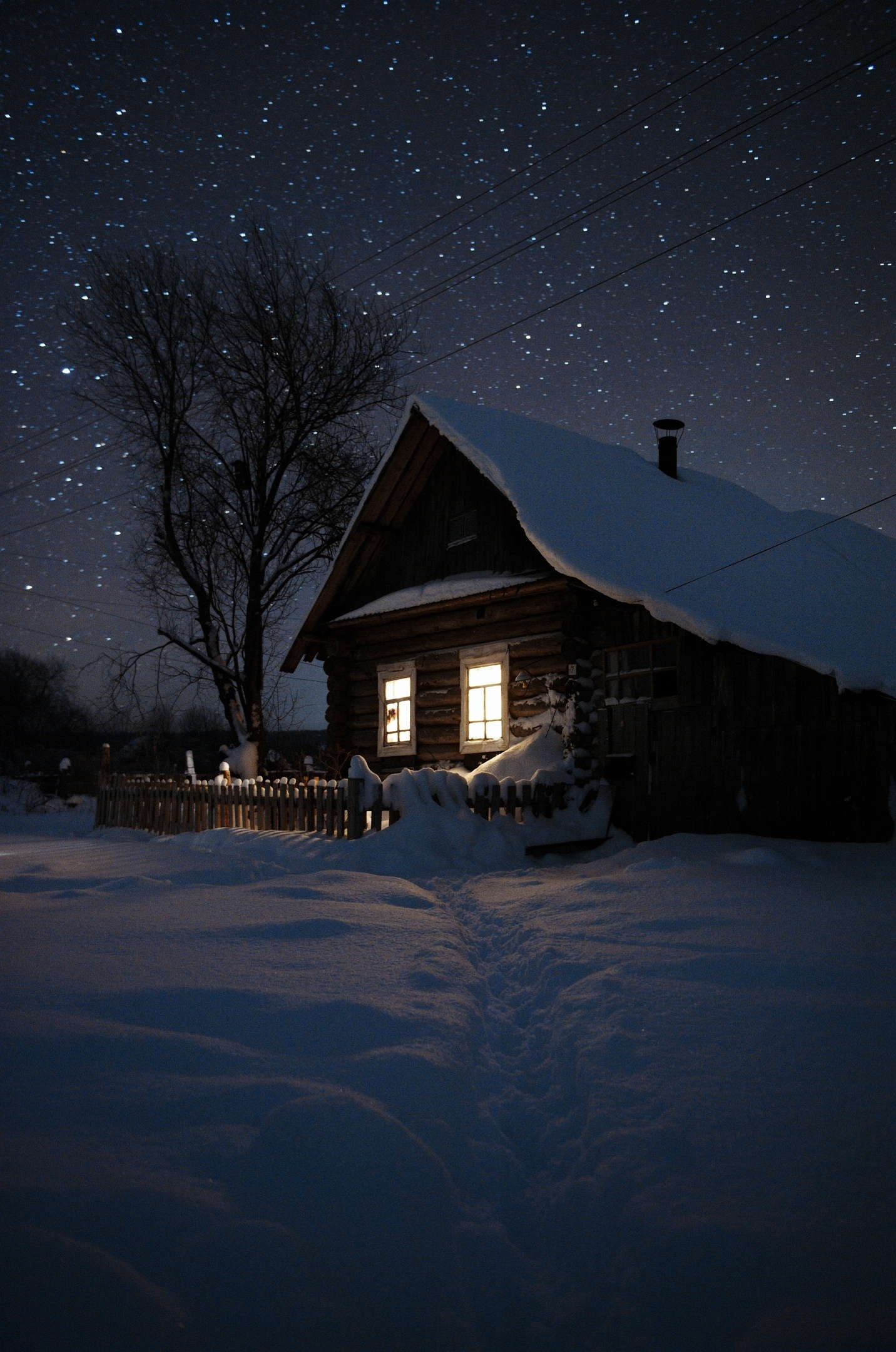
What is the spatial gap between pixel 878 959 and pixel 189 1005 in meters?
3.88

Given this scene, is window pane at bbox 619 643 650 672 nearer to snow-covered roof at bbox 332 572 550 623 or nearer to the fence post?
snow-covered roof at bbox 332 572 550 623

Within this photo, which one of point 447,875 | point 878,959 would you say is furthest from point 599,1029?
point 447,875

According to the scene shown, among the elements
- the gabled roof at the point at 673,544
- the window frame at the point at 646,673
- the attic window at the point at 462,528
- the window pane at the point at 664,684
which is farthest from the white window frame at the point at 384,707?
the window pane at the point at 664,684

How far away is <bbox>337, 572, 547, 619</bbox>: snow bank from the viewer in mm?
13266

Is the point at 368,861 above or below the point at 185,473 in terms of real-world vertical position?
below

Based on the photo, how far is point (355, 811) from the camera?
10.7 metres

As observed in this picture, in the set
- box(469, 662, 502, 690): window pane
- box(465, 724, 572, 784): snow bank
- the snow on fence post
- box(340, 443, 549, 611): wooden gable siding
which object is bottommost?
the snow on fence post

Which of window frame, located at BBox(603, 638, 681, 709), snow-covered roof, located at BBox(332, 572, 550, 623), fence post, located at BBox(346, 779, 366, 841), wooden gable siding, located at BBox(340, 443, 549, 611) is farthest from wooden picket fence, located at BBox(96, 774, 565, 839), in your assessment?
wooden gable siding, located at BBox(340, 443, 549, 611)

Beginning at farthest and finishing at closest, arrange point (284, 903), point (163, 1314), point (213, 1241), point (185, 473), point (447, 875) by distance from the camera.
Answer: point (185, 473)
point (447, 875)
point (284, 903)
point (213, 1241)
point (163, 1314)

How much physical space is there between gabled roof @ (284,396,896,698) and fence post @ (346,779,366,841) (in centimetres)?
424

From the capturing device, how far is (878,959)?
4520 millimetres

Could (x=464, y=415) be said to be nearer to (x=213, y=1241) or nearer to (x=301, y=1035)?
(x=301, y=1035)

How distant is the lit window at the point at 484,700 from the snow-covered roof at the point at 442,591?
1.17 m

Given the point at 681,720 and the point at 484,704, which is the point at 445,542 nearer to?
the point at 484,704
